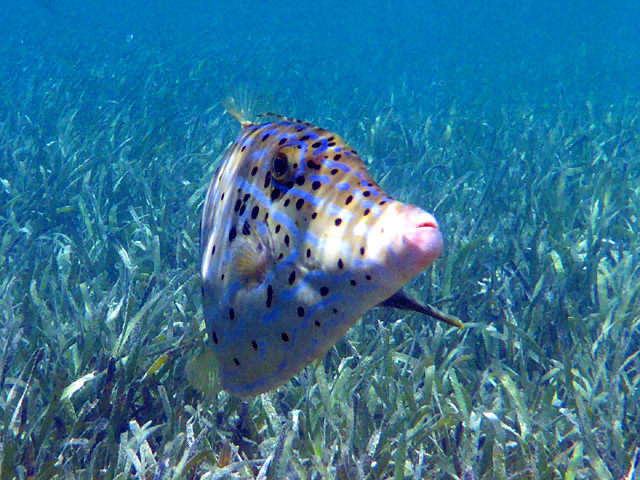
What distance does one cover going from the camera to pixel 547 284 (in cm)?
374

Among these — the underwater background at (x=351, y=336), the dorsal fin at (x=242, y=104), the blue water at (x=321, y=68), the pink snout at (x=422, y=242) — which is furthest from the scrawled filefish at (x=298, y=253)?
the blue water at (x=321, y=68)

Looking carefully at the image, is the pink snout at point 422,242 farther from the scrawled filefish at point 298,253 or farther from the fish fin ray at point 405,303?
the fish fin ray at point 405,303

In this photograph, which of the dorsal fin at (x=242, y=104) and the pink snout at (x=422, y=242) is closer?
the pink snout at (x=422, y=242)

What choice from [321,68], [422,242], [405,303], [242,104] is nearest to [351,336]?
[242,104]

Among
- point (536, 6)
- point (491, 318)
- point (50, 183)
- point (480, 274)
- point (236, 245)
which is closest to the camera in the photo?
point (236, 245)

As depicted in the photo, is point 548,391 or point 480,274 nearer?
point 548,391

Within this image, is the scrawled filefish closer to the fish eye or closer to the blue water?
the fish eye

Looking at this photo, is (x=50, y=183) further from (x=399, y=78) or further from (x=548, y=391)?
(x=399, y=78)

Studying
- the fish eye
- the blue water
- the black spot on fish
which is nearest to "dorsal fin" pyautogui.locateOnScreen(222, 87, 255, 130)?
the fish eye

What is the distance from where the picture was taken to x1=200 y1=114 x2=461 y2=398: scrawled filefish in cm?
83

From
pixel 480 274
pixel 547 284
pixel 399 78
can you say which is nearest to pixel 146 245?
pixel 480 274

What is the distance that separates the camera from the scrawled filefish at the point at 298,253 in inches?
32.5

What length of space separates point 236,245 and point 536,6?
11136cm

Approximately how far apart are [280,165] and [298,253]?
0.22 m
